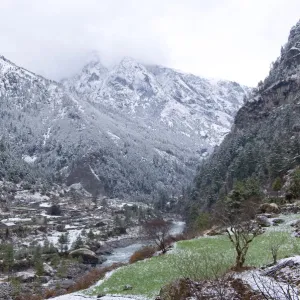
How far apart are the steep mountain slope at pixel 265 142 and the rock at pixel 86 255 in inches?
1783

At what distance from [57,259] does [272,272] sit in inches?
3756

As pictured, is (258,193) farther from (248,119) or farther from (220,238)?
(248,119)

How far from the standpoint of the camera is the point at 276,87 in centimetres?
18038

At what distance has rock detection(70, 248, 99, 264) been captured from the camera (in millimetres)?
111812

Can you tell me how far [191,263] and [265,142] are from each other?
12083 centimetres

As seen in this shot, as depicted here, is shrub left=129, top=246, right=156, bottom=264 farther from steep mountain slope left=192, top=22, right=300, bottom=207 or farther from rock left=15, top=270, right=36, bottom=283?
steep mountain slope left=192, top=22, right=300, bottom=207

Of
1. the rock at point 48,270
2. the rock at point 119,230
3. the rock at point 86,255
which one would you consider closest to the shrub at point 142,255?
the rock at point 48,270

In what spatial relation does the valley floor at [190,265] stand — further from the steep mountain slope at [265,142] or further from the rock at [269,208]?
the steep mountain slope at [265,142]

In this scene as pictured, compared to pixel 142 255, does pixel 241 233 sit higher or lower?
higher

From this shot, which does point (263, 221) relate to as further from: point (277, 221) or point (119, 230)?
point (119, 230)

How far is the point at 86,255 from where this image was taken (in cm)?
11344

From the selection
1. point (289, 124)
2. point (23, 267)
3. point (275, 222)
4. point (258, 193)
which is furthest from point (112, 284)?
point (289, 124)

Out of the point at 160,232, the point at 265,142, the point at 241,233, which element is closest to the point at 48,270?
the point at 160,232

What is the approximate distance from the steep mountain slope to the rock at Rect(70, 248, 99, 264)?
4529 centimetres
